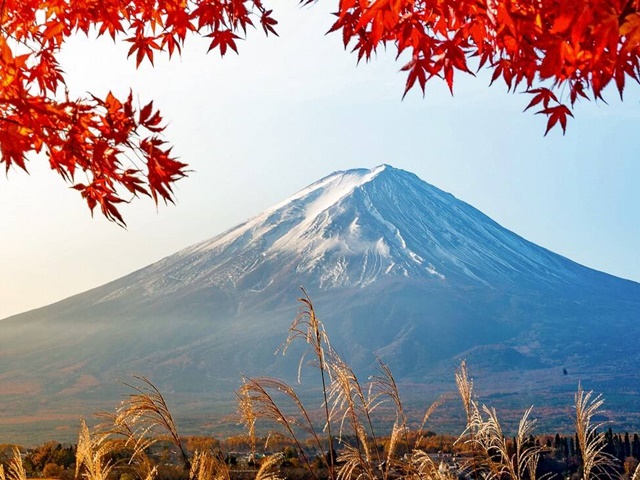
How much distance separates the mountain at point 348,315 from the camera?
7288 centimetres

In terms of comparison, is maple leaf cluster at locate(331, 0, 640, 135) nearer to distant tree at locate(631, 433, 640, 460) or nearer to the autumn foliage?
the autumn foliage

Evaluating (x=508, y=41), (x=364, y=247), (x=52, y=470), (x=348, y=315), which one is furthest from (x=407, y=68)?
(x=364, y=247)

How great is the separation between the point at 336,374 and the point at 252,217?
9944 cm

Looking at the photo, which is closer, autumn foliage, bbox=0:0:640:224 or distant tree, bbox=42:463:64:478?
autumn foliage, bbox=0:0:640:224

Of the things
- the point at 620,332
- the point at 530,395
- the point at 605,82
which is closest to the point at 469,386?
the point at 605,82

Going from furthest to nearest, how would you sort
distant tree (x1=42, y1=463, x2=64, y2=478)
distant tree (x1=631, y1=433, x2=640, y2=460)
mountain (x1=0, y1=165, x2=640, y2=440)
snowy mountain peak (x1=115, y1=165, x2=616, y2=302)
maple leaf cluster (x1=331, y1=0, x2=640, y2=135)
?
snowy mountain peak (x1=115, y1=165, x2=616, y2=302)
mountain (x1=0, y1=165, x2=640, y2=440)
distant tree (x1=631, y1=433, x2=640, y2=460)
distant tree (x1=42, y1=463, x2=64, y2=478)
maple leaf cluster (x1=331, y1=0, x2=640, y2=135)

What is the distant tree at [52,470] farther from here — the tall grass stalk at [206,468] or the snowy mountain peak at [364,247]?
the snowy mountain peak at [364,247]

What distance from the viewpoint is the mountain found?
239 feet

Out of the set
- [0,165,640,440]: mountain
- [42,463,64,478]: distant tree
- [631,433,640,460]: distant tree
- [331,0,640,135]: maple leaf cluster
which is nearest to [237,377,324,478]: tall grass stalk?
[331,0,640,135]: maple leaf cluster

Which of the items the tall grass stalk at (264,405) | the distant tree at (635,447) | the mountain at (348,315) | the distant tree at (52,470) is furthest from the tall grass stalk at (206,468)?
the mountain at (348,315)

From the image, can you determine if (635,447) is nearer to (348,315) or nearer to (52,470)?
(52,470)

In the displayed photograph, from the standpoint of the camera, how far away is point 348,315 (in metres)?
84.8

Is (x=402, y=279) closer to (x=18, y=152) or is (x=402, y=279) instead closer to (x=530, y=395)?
(x=530, y=395)

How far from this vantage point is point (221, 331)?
84.8 metres
